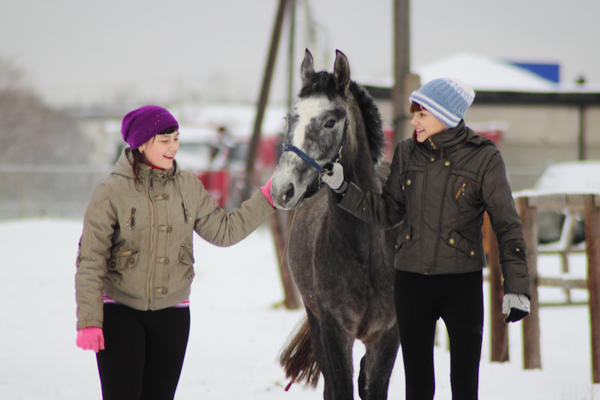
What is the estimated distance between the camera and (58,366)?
417 cm

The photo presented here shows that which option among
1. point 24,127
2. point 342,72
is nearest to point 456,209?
point 342,72

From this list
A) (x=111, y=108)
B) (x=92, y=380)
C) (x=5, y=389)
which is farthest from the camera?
(x=111, y=108)

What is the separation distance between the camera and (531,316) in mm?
4035

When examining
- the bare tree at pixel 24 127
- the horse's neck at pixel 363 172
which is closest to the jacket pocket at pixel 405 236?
the horse's neck at pixel 363 172

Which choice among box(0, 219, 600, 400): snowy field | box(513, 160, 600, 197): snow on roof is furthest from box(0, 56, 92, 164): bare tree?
box(513, 160, 600, 197): snow on roof

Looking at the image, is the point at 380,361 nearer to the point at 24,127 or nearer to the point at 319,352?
the point at 319,352

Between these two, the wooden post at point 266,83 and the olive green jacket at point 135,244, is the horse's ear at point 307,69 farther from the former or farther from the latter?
the wooden post at point 266,83

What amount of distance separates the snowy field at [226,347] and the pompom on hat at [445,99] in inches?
84.1

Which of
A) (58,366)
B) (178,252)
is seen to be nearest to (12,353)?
(58,366)

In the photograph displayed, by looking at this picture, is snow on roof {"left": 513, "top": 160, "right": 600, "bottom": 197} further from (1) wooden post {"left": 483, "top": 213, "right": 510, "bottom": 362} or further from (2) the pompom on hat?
(2) the pompom on hat

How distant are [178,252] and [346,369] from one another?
43.8 inches

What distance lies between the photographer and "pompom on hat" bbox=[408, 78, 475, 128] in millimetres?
2098

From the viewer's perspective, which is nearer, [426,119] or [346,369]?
[426,119]

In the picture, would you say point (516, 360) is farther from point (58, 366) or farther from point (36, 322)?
point (36, 322)
